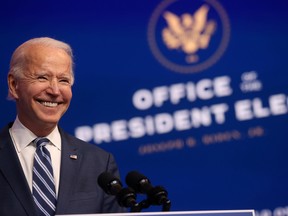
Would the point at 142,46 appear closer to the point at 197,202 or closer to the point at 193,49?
the point at 193,49

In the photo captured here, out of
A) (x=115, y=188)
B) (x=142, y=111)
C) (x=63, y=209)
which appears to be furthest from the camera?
(x=142, y=111)

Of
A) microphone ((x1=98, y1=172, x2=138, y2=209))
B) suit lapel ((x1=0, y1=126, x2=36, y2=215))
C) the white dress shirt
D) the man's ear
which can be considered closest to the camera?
microphone ((x1=98, y1=172, x2=138, y2=209))

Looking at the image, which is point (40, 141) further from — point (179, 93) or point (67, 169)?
point (179, 93)

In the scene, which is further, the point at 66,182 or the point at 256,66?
the point at 256,66

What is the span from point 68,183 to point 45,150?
148 millimetres

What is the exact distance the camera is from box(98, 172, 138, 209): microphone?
1.56 meters

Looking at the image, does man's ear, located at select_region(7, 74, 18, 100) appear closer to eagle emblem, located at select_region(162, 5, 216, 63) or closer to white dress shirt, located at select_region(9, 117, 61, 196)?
white dress shirt, located at select_region(9, 117, 61, 196)

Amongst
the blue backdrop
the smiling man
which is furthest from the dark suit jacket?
the blue backdrop

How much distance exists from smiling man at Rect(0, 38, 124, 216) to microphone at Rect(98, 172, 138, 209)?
37 centimetres

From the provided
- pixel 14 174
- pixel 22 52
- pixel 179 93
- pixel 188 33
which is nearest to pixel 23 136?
pixel 14 174

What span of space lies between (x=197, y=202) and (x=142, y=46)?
3.16 feet

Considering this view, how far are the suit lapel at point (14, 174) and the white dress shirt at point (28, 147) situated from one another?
0.11ft

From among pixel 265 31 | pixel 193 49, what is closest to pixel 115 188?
pixel 193 49

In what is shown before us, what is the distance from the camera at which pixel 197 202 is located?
336 centimetres
